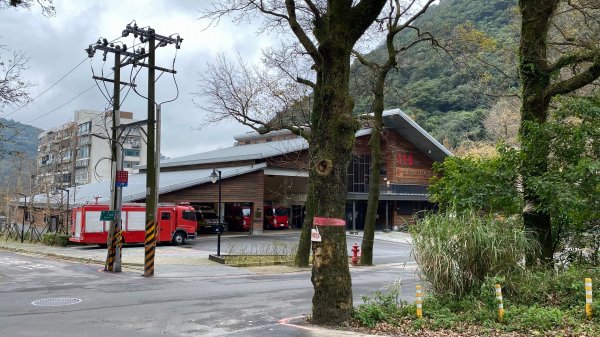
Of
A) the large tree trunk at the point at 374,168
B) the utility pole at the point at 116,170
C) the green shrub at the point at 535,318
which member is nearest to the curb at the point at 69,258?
the utility pole at the point at 116,170

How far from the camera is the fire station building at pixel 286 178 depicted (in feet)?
129

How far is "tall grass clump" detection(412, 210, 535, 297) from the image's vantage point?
9.35 m

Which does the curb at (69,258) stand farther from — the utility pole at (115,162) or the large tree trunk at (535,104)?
the large tree trunk at (535,104)

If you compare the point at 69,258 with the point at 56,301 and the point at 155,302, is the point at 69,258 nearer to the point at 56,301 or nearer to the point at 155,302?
the point at 56,301

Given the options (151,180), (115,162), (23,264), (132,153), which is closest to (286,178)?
(23,264)

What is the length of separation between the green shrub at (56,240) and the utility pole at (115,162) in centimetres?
1330

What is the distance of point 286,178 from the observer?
162 feet

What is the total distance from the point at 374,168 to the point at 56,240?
69.8 ft

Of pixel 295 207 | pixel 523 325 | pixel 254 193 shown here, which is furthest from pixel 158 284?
pixel 295 207

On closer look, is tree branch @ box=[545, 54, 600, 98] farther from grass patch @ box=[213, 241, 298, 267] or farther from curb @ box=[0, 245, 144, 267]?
curb @ box=[0, 245, 144, 267]

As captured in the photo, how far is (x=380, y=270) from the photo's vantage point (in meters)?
23.2

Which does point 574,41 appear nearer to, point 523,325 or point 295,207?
point 523,325

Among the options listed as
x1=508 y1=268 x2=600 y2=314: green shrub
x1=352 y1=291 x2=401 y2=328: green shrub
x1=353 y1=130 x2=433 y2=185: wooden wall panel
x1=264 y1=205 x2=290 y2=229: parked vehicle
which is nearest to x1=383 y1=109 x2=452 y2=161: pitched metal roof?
x1=353 y1=130 x2=433 y2=185: wooden wall panel

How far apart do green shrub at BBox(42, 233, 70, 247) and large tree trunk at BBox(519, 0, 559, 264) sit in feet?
93.7
